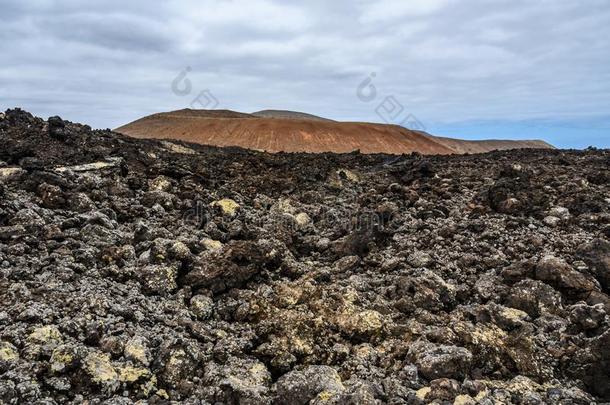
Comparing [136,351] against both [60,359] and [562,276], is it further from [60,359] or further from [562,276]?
[562,276]

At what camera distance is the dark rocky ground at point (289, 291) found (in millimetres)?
3855

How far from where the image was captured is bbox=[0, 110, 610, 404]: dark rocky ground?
12.6ft

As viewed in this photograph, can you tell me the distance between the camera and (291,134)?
25.7 metres

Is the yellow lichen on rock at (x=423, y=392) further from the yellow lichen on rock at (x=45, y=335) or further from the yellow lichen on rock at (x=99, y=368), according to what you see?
the yellow lichen on rock at (x=45, y=335)

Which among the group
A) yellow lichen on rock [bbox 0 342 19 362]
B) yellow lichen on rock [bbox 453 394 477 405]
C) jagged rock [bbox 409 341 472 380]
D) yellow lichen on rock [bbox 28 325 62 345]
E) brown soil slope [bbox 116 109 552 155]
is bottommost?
yellow lichen on rock [bbox 0 342 19 362]

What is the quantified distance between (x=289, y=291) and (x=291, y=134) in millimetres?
20887

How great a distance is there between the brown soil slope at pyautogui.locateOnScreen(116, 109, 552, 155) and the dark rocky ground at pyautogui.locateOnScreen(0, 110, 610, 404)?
15.7 m

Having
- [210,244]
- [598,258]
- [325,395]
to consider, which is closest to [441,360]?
[325,395]

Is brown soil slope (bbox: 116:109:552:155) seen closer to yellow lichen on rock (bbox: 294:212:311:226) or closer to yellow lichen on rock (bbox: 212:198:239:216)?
yellow lichen on rock (bbox: 212:198:239:216)

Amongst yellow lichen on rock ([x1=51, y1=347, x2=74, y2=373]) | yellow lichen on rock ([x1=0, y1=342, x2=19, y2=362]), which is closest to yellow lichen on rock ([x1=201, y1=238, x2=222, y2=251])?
yellow lichen on rock ([x1=51, y1=347, x2=74, y2=373])

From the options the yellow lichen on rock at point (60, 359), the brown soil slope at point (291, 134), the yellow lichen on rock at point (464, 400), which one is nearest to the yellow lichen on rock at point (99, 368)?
the yellow lichen on rock at point (60, 359)

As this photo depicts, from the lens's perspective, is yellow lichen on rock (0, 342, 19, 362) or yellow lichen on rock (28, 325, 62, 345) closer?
yellow lichen on rock (0, 342, 19, 362)

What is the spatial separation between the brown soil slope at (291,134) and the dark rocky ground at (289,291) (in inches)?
619

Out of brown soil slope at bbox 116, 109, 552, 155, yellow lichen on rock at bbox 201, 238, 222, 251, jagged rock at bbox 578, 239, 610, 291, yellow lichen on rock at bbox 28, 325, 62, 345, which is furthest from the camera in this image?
brown soil slope at bbox 116, 109, 552, 155
